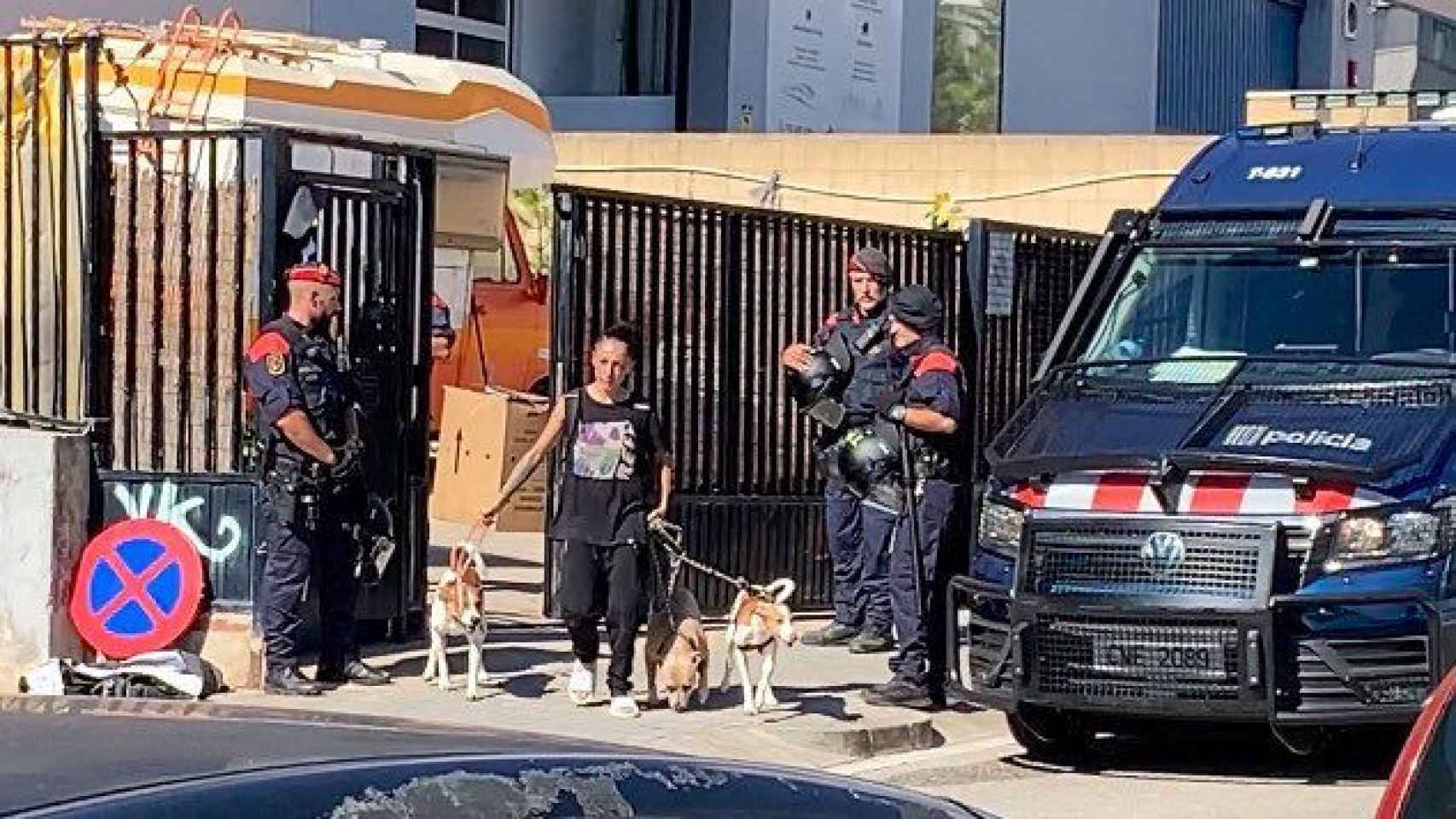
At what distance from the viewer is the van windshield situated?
1016 centimetres

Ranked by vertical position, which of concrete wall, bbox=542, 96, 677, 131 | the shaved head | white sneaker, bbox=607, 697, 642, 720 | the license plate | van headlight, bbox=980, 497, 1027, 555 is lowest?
white sneaker, bbox=607, 697, 642, 720

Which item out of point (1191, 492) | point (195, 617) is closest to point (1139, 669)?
point (1191, 492)

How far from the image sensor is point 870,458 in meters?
11.9

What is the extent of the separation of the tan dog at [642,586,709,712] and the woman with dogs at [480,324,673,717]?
0.11m

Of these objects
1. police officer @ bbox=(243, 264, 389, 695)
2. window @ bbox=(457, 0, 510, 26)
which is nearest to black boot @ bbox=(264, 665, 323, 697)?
police officer @ bbox=(243, 264, 389, 695)

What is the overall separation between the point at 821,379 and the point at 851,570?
1284 mm

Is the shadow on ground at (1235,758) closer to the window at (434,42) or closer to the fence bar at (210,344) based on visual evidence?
the fence bar at (210,344)

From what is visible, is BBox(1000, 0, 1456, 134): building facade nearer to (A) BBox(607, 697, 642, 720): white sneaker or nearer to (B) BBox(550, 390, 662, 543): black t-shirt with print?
(B) BBox(550, 390, 662, 543): black t-shirt with print

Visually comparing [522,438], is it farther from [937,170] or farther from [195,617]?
[937,170]

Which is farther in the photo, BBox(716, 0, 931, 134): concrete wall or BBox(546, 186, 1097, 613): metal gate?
BBox(716, 0, 931, 134): concrete wall

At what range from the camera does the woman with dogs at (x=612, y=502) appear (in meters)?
10.4

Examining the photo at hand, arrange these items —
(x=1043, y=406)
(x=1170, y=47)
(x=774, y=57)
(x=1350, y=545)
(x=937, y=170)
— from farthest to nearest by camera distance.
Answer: (x=1170, y=47) < (x=774, y=57) < (x=937, y=170) < (x=1043, y=406) < (x=1350, y=545)

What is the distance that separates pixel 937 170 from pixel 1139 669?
47.1ft

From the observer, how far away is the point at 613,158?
78.5ft
